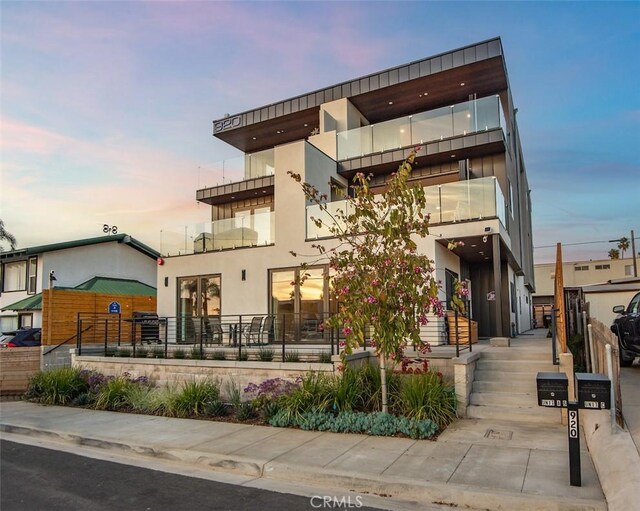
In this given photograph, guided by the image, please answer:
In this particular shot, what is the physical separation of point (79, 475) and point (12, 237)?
92.1 ft

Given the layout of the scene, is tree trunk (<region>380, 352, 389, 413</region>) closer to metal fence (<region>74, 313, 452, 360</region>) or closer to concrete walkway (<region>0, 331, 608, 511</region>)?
concrete walkway (<region>0, 331, 608, 511</region>)

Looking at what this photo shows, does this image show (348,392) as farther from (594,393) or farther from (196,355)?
(196,355)

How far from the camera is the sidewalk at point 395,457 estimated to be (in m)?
4.88

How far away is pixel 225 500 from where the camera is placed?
510 centimetres

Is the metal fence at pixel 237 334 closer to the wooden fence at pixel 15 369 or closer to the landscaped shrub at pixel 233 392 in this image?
the landscaped shrub at pixel 233 392

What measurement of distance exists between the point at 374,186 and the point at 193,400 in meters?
10.6

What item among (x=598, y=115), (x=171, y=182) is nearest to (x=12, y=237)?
(x=171, y=182)

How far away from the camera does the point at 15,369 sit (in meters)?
14.1

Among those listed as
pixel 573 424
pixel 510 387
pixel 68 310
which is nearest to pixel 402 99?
pixel 510 387

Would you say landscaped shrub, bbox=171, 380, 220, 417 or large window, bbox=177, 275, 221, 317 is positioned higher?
large window, bbox=177, 275, 221, 317

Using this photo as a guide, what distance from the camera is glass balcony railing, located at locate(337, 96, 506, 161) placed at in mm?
14984

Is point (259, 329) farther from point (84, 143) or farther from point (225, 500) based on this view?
point (84, 143)

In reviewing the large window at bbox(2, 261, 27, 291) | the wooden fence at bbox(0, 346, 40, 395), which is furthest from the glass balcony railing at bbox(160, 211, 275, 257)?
the large window at bbox(2, 261, 27, 291)

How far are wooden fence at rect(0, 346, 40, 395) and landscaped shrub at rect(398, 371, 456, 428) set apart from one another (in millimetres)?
11945
